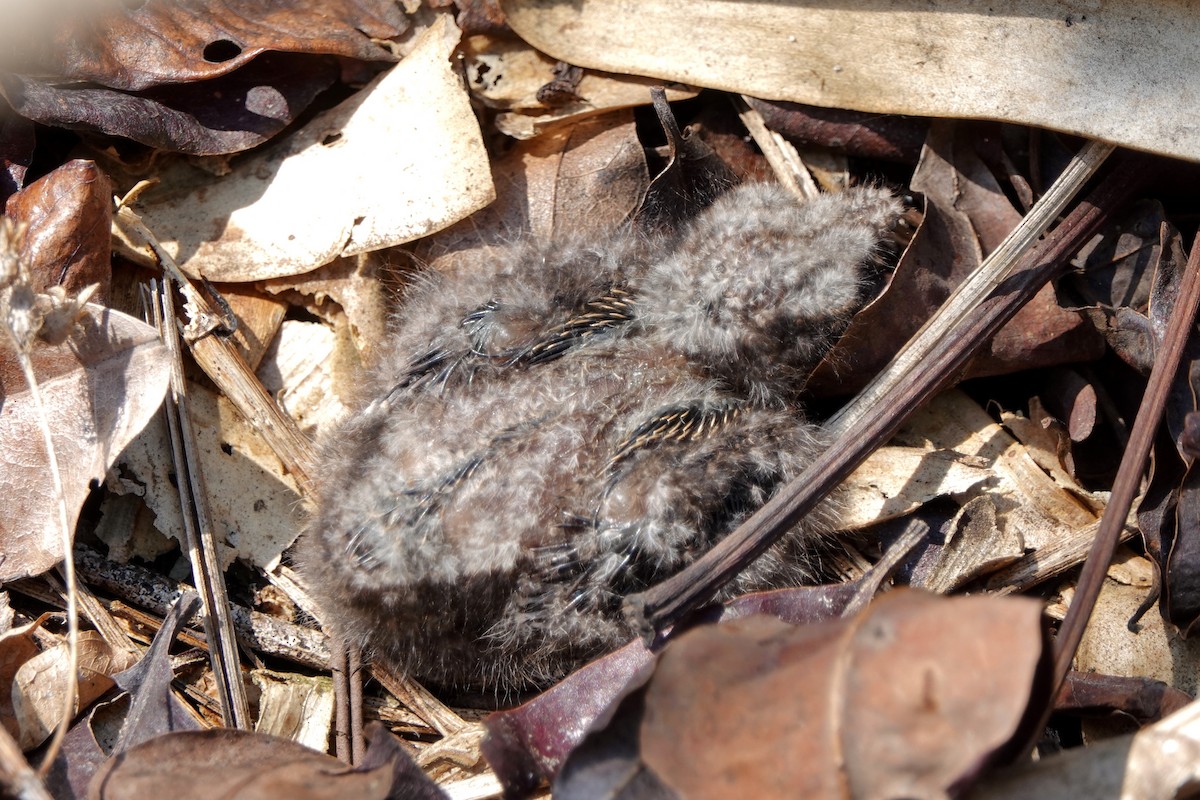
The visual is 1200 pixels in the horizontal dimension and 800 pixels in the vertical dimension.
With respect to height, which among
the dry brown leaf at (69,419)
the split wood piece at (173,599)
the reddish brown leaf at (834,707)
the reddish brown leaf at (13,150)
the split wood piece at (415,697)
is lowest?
the split wood piece at (415,697)

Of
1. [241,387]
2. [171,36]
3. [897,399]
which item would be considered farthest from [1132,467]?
[171,36]

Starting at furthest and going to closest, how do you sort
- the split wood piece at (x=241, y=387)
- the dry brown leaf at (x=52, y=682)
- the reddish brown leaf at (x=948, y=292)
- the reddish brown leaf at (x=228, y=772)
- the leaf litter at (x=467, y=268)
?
the split wood piece at (x=241, y=387), the reddish brown leaf at (x=948, y=292), the dry brown leaf at (x=52, y=682), the leaf litter at (x=467, y=268), the reddish brown leaf at (x=228, y=772)

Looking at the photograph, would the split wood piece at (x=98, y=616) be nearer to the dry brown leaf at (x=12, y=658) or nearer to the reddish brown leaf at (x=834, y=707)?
the dry brown leaf at (x=12, y=658)

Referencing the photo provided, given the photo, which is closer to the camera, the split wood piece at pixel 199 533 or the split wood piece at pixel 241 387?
the split wood piece at pixel 199 533

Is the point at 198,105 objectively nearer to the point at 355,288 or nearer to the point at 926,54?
the point at 355,288

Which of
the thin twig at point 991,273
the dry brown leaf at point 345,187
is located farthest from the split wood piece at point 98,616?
the thin twig at point 991,273

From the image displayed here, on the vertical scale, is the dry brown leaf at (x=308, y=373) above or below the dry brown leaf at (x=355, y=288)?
below

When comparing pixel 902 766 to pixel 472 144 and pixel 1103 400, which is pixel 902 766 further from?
pixel 472 144
